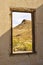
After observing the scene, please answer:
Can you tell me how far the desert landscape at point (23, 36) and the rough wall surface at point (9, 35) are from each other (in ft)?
0.96

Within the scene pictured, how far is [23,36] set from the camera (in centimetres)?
1167

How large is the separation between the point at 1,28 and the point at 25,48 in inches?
55.3

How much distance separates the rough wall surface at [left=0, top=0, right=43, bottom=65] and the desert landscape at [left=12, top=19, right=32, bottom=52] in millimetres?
293

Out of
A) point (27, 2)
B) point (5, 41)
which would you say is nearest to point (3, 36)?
point (5, 41)

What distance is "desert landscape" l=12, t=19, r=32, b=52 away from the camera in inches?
452

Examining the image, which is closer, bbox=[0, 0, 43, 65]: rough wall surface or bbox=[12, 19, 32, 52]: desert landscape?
bbox=[0, 0, 43, 65]: rough wall surface

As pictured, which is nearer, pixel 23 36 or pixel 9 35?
pixel 9 35

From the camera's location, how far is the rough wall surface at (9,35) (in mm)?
11023

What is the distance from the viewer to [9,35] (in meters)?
11.2

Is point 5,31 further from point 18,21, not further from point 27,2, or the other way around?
point 27,2

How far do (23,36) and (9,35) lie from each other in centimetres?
74

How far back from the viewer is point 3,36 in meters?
11.0

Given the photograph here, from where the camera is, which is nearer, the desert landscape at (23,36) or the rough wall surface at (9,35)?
the rough wall surface at (9,35)

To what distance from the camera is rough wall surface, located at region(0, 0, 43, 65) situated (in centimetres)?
1102
